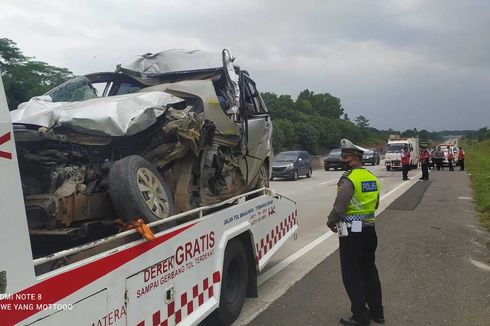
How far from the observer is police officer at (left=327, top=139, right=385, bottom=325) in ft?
15.4

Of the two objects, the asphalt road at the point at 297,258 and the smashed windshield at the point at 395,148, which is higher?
the smashed windshield at the point at 395,148

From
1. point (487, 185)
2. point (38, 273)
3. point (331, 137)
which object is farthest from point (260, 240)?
point (331, 137)

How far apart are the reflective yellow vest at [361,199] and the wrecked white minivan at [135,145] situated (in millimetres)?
1367

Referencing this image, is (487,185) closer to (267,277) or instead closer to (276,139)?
(267,277)

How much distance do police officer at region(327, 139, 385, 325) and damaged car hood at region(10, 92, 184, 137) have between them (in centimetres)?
188

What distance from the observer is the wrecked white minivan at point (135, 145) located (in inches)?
136

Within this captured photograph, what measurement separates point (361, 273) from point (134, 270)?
2640 mm

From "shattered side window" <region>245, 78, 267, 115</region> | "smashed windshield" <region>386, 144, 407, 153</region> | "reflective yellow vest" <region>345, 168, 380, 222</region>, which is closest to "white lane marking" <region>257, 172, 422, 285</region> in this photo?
"reflective yellow vest" <region>345, 168, 380, 222</region>

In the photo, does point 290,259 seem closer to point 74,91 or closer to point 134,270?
point 74,91

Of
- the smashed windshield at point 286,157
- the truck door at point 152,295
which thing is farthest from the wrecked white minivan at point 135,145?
the smashed windshield at point 286,157

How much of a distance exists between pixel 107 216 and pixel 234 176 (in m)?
2.45

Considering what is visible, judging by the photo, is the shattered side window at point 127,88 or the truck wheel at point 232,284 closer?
the truck wheel at point 232,284

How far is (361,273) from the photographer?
15.9 feet

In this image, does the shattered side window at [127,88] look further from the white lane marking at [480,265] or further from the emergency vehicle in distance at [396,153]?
the emergency vehicle in distance at [396,153]
